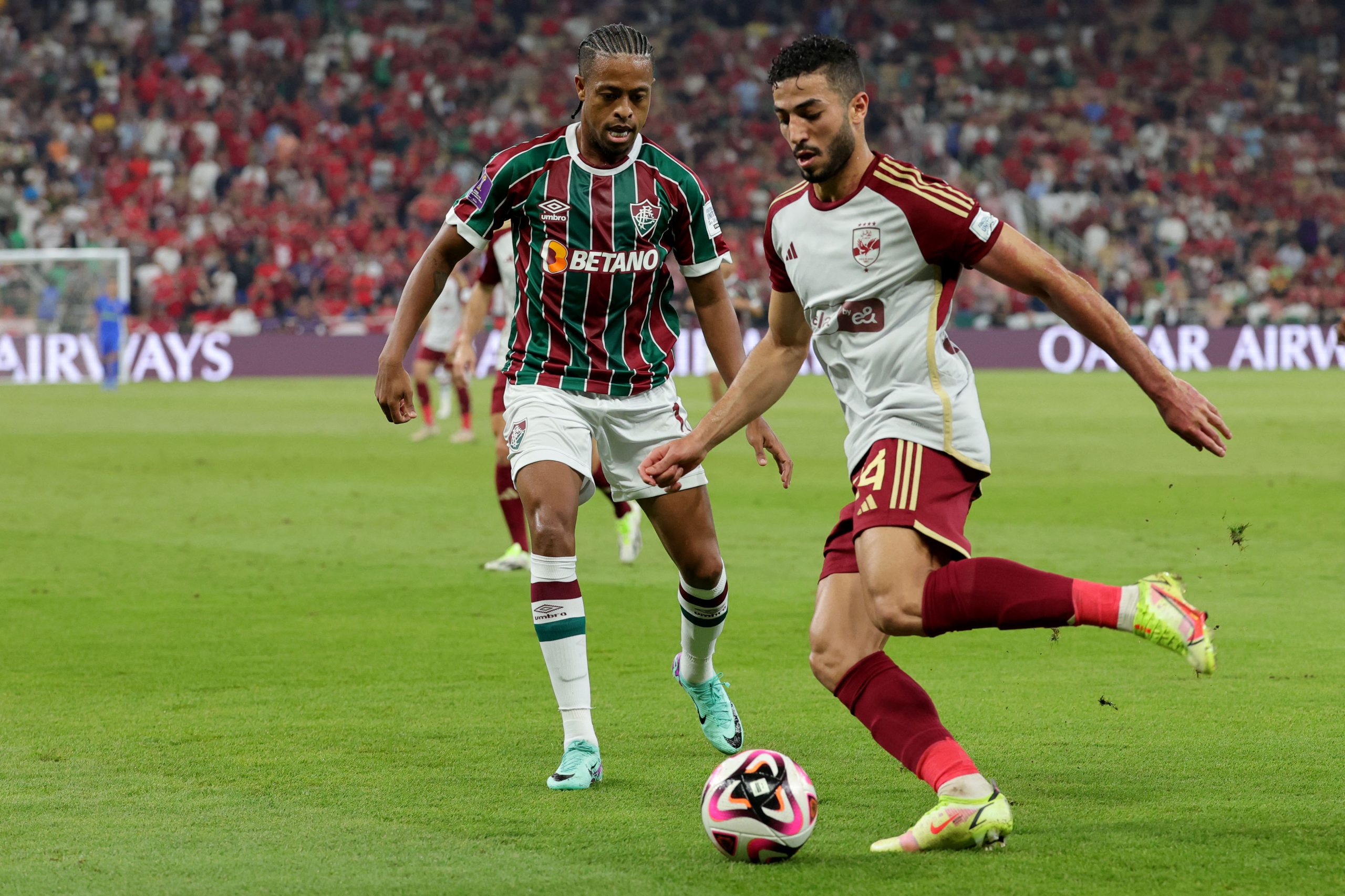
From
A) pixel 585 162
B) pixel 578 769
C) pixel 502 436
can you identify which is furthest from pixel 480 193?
pixel 502 436

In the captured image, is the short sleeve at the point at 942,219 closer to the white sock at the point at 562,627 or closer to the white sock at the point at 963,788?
the white sock at the point at 963,788

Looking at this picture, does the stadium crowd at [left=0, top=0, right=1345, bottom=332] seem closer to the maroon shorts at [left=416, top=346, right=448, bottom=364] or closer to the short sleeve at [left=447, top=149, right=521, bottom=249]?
the maroon shorts at [left=416, top=346, right=448, bottom=364]

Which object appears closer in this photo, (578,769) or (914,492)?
(914,492)

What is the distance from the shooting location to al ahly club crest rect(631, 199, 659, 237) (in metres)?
5.55

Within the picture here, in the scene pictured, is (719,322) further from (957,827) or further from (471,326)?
(471,326)

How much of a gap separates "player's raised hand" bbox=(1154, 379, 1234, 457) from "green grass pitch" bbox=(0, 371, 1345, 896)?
99cm

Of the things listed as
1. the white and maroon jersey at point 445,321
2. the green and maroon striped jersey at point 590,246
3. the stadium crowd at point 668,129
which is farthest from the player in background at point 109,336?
the green and maroon striped jersey at point 590,246

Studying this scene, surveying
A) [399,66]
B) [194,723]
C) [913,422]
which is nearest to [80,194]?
[399,66]

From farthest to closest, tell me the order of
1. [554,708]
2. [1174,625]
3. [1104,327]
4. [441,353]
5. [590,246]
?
[441,353] < [554,708] < [590,246] < [1104,327] < [1174,625]

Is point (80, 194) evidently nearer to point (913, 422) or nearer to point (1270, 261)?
point (1270, 261)

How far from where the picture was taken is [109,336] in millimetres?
27750

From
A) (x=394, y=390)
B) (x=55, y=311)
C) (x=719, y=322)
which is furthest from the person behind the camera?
(x=55, y=311)

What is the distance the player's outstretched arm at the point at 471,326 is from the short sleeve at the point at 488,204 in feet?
11.3

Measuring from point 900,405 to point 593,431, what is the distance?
Result: 147 centimetres
